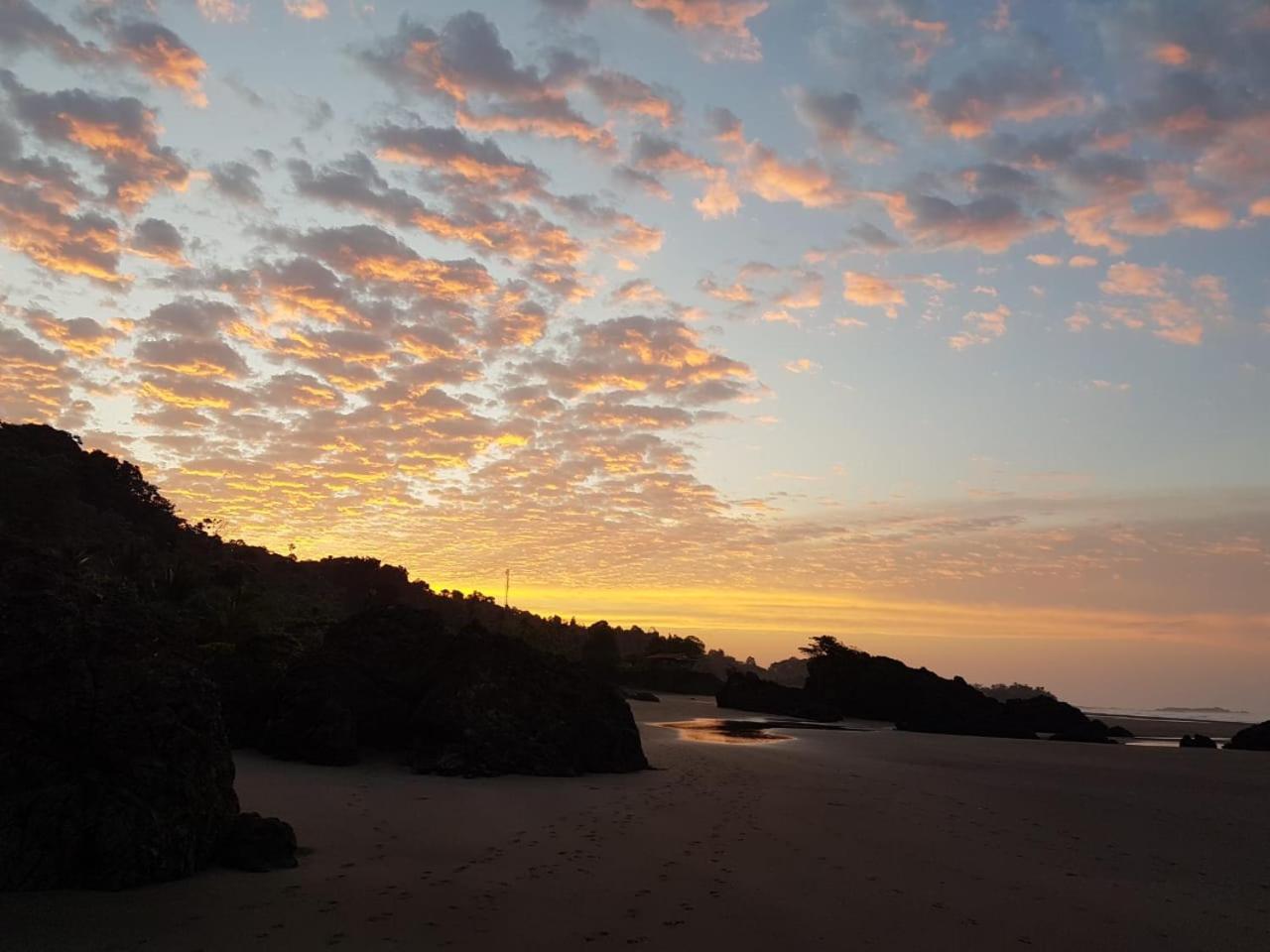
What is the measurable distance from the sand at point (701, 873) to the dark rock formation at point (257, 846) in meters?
0.25

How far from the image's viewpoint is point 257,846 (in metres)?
8.77

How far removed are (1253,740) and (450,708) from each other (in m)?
37.3

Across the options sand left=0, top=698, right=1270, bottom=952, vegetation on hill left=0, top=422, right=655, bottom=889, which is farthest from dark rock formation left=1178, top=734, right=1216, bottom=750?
vegetation on hill left=0, top=422, right=655, bottom=889

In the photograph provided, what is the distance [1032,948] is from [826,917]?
73.6 inches

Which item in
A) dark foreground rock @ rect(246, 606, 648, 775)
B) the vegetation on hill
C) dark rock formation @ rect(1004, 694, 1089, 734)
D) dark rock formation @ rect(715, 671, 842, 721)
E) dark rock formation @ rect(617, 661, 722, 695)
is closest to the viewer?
the vegetation on hill

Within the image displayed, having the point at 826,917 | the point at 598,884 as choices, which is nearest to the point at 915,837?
the point at 826,917

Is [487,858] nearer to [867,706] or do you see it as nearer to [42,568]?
[42,568]

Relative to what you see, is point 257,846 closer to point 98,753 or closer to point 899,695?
point 98,753

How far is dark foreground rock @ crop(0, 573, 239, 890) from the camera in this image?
7.56 meters

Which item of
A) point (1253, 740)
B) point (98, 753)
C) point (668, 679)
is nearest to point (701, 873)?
point (98, 753)

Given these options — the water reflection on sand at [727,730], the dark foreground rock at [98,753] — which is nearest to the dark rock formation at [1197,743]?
the water reflection on sand at [727,730]

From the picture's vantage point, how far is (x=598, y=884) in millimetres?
8781

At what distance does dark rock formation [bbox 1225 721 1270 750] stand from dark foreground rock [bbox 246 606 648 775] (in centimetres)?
3178

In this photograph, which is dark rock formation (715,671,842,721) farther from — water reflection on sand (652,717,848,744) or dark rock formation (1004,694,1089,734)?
dark rock formation (1004,694,1089,734)
